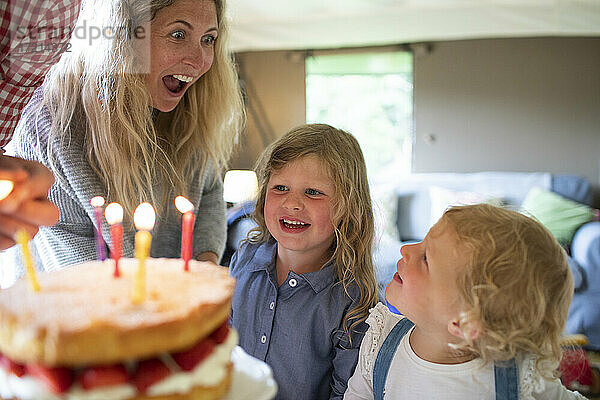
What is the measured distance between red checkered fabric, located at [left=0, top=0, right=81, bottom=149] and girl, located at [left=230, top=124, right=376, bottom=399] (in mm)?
610

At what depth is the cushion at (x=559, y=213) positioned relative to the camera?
Answer: 12.7 feet

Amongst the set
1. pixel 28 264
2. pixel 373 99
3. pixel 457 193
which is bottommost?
pixel 457 193

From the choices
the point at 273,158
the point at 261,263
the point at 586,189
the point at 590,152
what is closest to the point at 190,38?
the point at 273,158

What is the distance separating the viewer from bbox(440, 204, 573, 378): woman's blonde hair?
0.96 metres

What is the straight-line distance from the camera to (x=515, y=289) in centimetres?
96

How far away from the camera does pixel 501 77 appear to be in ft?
16.1

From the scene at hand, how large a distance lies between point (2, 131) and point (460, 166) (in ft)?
15.1

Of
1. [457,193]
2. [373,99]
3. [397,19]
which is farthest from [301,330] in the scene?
[373,99]

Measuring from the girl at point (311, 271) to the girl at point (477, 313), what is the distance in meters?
0.14

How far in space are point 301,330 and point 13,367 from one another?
2.77ft

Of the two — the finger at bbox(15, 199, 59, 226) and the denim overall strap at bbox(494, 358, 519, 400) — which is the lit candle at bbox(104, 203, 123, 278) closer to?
the finger at bbox(15, 199, 59, 226)

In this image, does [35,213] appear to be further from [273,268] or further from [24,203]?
[273,268]

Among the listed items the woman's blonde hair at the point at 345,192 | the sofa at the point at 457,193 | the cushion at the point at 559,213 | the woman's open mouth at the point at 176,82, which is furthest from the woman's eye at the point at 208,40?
the cushion at the point at 559,213

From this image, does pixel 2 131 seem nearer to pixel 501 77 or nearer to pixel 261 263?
pixel 261 263
